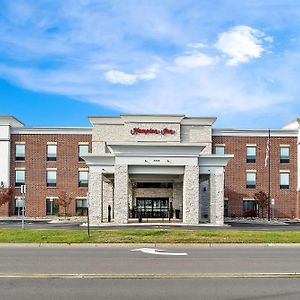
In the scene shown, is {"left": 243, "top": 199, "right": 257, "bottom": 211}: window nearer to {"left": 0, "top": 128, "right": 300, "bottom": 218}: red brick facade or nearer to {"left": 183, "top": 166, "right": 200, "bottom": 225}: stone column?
{"left": 0, "top": 128, "right": 300, "bottom": 218}: red brick facade

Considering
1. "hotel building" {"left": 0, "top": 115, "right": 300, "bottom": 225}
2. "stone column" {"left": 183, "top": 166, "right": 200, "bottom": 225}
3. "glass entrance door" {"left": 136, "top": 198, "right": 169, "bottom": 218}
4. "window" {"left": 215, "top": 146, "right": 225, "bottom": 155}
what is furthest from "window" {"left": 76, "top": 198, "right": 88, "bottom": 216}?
"stone column" {"left": 183, "top": 166, "right": 200, "bottom": 225}

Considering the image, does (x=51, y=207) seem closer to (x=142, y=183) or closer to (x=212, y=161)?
(x=142, y=183)

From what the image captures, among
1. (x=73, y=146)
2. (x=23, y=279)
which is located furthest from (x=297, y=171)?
(x=23, y=279)

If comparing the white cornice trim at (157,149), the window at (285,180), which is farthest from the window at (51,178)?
the window at (285,180)

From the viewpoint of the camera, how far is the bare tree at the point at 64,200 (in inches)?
2095

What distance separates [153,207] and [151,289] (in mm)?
42840

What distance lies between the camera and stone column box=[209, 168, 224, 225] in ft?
127

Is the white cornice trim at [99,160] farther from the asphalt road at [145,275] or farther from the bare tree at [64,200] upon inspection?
the asphalt road at [145,275]

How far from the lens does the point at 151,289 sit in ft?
34.1

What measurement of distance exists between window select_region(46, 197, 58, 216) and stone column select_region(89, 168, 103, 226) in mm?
17574

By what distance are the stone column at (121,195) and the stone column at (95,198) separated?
1.52 m

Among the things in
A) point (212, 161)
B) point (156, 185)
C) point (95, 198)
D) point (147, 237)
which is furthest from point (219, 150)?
point (147, 237)

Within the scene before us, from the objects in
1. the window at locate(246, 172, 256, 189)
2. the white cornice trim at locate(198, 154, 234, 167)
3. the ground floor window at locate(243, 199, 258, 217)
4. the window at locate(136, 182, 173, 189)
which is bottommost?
the ground floor window at locate(243, 199, 258, 217)

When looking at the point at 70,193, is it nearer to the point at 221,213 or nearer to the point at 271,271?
the point at 221,213
